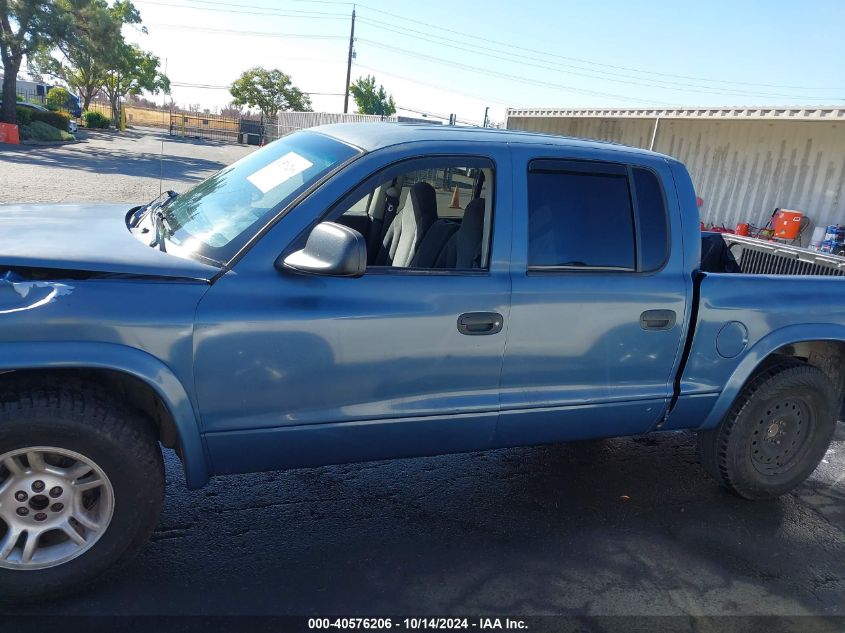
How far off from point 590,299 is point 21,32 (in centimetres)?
3641

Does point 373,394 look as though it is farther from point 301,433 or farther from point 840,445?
point 840,445

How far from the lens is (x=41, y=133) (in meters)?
32.0

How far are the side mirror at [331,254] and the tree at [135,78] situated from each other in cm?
6706

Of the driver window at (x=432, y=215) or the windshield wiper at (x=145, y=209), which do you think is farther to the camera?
the windshield wiper at (x=145, y=209)

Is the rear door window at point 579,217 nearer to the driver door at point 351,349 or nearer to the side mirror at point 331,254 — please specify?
the driver door at point 351,349

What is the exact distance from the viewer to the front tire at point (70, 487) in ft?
7.95

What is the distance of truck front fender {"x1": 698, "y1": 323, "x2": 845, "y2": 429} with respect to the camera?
11.6ft

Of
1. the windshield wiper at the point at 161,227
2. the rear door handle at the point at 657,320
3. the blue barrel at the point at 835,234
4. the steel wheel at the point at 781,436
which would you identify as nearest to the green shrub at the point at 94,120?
the blue barrel at the point at 835,234

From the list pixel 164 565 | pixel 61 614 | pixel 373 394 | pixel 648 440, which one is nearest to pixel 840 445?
pixel 648 440

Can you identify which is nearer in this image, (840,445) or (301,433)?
(301,433)

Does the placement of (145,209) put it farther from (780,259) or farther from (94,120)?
(94,120)

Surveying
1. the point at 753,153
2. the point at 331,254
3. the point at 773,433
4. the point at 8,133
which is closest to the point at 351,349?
the point at 331,254

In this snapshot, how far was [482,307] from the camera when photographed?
295 centimetres

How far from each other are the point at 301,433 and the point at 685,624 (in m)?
1.82
